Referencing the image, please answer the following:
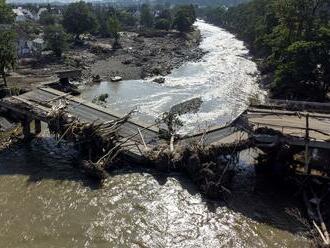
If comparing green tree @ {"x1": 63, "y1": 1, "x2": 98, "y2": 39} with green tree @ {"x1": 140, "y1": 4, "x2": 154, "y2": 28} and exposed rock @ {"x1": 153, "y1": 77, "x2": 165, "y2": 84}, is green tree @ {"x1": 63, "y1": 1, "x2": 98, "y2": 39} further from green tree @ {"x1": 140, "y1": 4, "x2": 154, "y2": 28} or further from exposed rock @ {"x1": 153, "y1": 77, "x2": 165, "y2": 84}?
green tree @ {"x1": 140, "y1": 4, "x2": 154, "y2": 28}

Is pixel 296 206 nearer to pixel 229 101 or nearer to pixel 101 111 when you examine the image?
pixel 101 111

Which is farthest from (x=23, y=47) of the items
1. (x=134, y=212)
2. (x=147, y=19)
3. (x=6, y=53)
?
(x=147, y=19)

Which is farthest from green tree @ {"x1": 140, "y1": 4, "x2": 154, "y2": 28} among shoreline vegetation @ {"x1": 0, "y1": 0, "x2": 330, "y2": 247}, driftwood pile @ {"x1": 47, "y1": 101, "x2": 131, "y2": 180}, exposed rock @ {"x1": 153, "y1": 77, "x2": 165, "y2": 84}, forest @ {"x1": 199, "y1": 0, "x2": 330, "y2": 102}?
driftwood pile @ {"x1": 47, "y1": 101, "x2": 131, "y2": 180}

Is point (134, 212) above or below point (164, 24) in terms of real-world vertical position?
above

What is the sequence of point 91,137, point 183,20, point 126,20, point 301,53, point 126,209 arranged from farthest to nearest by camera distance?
1. point 126,20
2. point 183,20
3. point 301,53
4. point 91,137
5. point 126,209

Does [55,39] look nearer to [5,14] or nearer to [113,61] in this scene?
[113,61]

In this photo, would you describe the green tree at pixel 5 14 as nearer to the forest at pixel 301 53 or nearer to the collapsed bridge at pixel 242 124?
the forest at pixel 301 53

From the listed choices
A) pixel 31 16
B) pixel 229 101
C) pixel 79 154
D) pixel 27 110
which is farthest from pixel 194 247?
pixel 31 16
